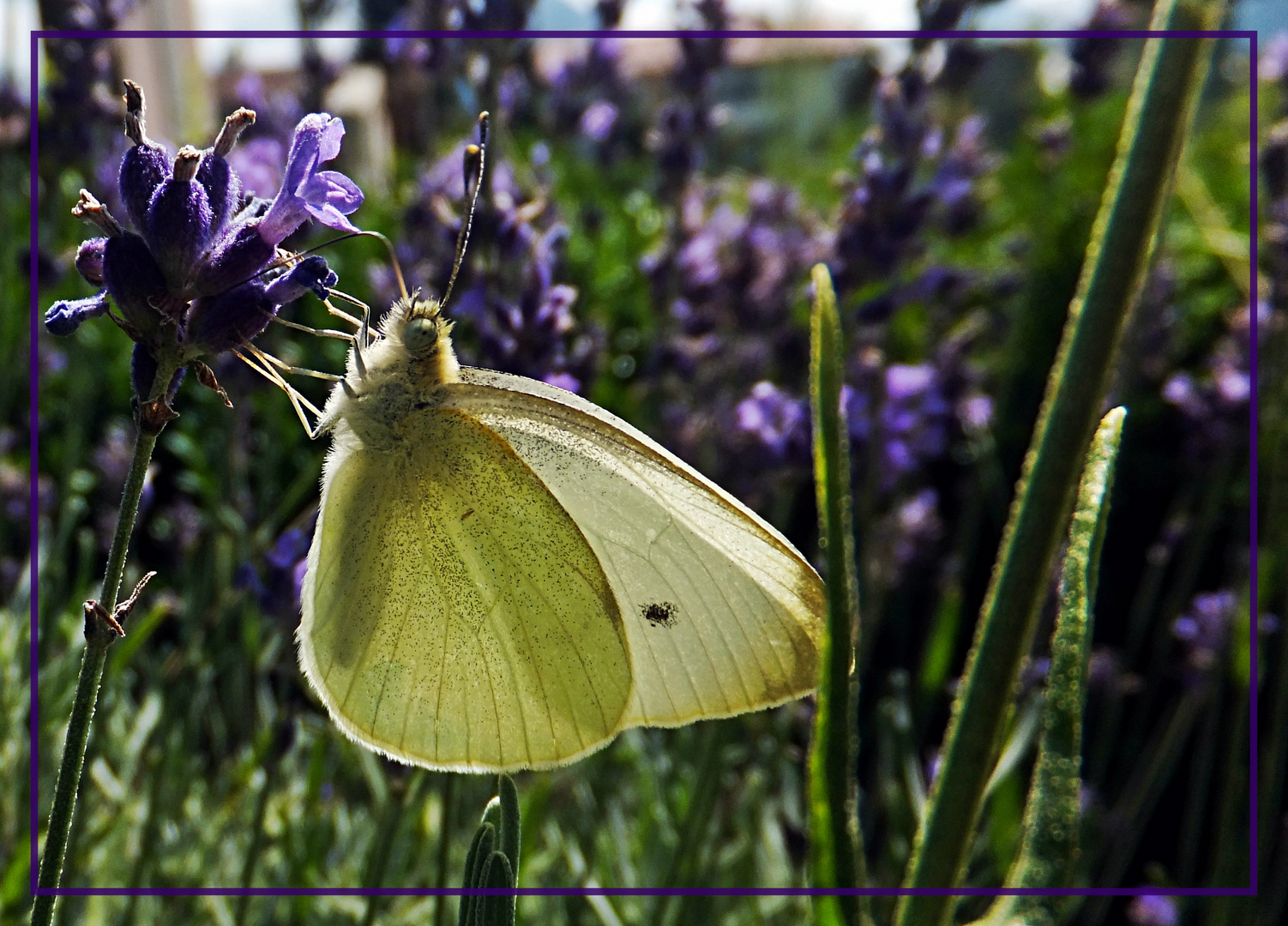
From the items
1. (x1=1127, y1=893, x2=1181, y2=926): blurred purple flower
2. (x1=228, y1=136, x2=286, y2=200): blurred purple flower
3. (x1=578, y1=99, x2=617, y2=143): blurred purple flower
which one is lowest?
(x1=1127, y1=893, x2=1181, y2=926): blurred purple flower

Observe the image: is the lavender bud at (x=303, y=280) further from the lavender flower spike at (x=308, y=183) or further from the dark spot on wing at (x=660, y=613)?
the dark spot on wing at (x=660, y=613)

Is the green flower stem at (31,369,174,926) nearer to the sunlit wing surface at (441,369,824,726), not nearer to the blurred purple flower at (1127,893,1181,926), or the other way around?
the sunlit wing surface at (441,369,824,726)

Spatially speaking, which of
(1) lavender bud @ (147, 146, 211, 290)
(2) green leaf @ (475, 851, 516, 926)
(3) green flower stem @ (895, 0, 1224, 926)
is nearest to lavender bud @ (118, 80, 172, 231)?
(1) lavender bud @ (147, 146, 211, 290)

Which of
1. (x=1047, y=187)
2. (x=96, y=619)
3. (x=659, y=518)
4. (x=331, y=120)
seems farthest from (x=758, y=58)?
(x=96, y=619)

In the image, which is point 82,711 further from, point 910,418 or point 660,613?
point 910,418

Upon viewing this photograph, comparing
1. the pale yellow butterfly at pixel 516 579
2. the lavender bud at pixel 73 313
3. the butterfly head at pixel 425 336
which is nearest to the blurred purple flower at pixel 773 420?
the pale yellow butterfly at pixel 516 579

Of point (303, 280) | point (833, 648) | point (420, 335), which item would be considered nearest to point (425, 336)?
point (420, 335)
